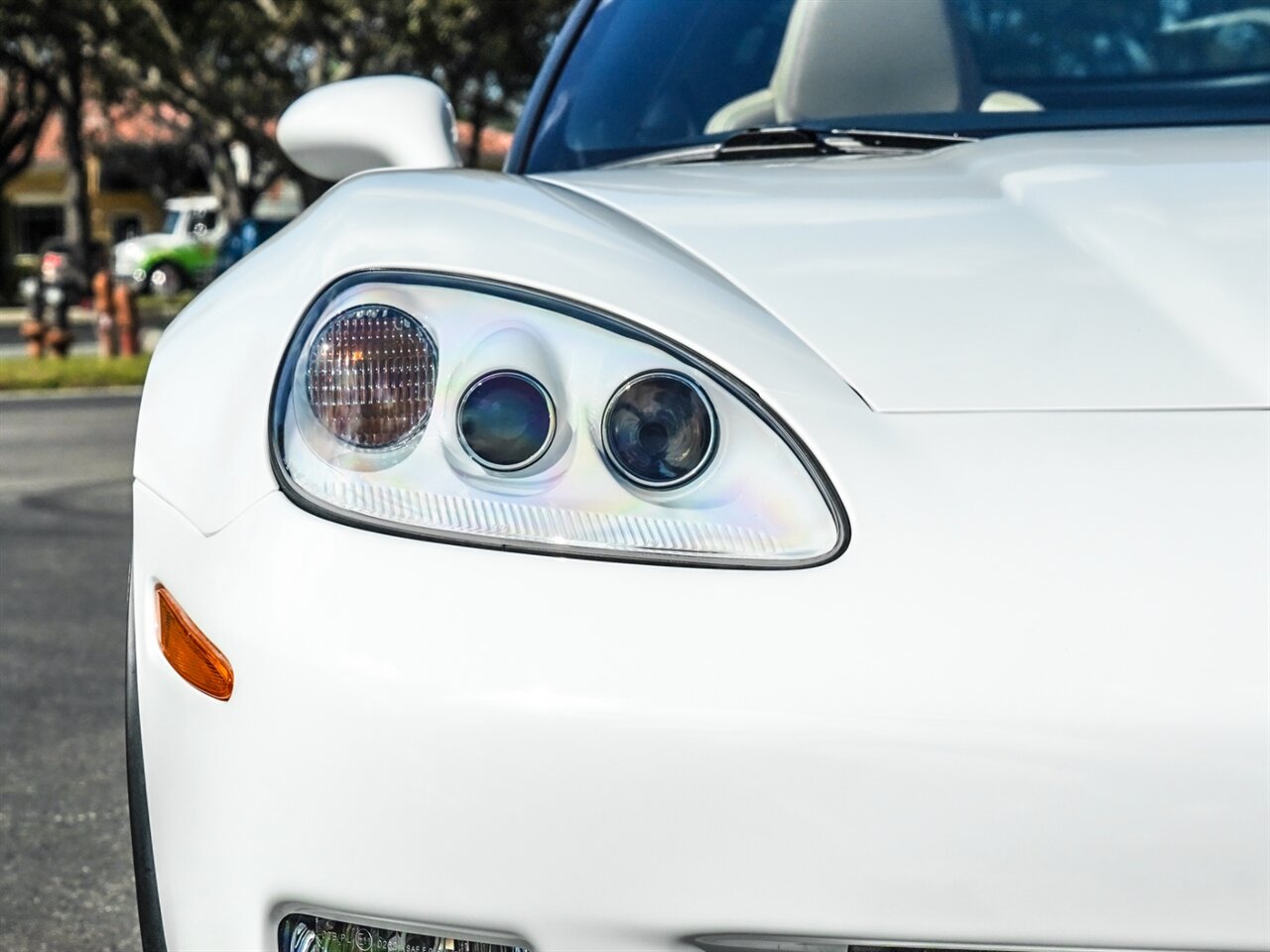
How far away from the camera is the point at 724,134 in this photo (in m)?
2.16

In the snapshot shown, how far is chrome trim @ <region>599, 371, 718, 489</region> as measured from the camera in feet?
4.21

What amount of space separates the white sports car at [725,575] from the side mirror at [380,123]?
0.83 m

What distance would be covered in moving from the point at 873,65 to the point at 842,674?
1.33 meters

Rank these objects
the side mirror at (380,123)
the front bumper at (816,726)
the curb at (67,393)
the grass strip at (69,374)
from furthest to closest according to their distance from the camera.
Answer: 1. the grass strip at (69,374)
2. the curb at (67,393)
3. the side mirror at (380,123)
4. the front bumper at (816,726)

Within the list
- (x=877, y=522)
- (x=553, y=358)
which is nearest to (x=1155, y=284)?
(x=877, y=522)

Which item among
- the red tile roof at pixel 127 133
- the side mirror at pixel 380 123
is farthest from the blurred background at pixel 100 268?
the side mirror at pixel 380 123

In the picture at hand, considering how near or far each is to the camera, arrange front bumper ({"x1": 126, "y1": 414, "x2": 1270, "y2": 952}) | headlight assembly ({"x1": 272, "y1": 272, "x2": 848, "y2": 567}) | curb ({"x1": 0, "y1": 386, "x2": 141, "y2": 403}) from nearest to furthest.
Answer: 1. front bumper ({"x1": 126, "y1": 414, "x2": 1270, "y2": 952})
2. headlight assembly ({"x1": 272, "y1": 272, "x2": 848, "y2": 567})
3. curb ({"x1": 0, "y1": 386, "x2": 141, "y2": 403})

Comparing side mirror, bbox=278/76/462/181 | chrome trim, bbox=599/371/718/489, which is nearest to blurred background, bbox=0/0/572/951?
side mirror, bbox=278/76/462/181

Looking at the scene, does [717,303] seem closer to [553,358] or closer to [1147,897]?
[553,358]

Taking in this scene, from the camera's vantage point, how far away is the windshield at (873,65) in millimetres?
2238

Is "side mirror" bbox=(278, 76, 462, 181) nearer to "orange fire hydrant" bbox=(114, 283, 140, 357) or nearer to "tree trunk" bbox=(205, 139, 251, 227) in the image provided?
"orange fire hydrant" bbox=(114, 283, 140, 357)

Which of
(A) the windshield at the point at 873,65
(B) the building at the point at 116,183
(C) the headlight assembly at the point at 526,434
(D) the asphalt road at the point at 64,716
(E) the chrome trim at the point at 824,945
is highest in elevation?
(A) the windshield at the point at 873,65

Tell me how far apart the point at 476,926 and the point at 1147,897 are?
43 cm

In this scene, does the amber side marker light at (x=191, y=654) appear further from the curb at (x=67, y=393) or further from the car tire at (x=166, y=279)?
the car tire at (x=166, y=279)
